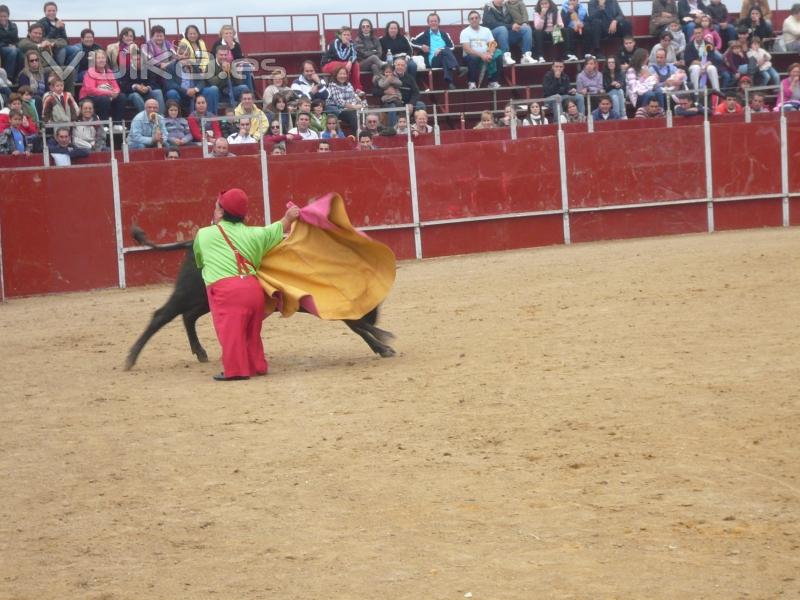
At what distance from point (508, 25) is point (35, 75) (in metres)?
8.00

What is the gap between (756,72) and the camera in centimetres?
2023

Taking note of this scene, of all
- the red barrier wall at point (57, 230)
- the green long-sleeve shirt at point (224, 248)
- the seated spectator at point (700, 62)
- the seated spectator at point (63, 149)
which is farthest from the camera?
the seated spectator at point (700, 62)

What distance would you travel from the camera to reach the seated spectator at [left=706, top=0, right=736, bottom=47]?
21.5 metres

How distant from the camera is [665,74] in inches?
763

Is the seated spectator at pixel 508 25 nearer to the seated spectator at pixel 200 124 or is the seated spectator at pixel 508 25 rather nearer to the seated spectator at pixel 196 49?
the seated spectator at pixel 196 49

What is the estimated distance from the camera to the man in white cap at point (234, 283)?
26.9 feet

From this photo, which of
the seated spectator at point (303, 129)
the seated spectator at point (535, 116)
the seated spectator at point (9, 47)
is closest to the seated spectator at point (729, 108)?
the seated spectator at point (535, 116)

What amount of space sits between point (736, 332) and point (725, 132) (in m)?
9.25

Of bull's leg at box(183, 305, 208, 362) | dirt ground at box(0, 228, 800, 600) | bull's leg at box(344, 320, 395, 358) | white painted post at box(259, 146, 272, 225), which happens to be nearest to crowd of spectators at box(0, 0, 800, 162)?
white painted post at box(259, 146, 272, 225)

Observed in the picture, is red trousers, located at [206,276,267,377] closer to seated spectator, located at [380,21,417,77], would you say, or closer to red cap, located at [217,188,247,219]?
red cap, located at [217,188,247,219]

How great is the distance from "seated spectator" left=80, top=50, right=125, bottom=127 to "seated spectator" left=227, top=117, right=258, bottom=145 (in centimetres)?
146

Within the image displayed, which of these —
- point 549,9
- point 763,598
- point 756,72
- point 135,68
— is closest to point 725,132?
point 756,72

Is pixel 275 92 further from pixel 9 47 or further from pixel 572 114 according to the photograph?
pixel 572 114

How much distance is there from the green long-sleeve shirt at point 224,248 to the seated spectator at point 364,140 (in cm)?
761
